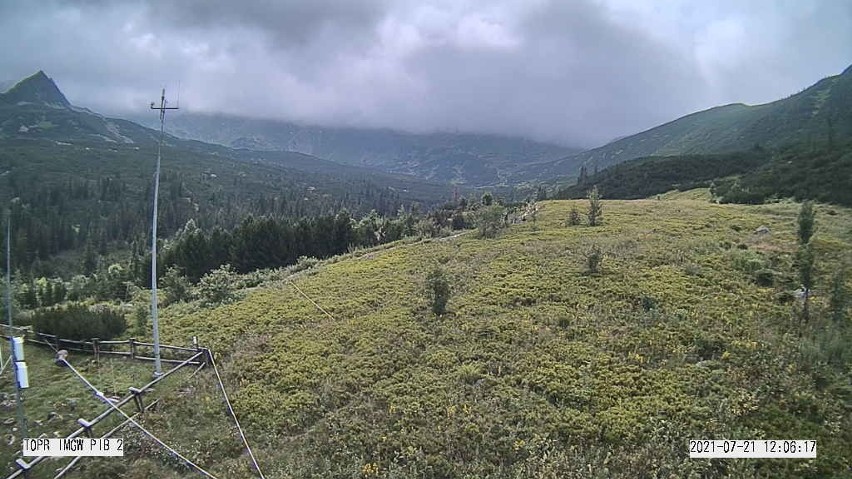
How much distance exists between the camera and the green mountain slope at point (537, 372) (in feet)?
37.6

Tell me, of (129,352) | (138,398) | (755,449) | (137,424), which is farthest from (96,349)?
(755,449)

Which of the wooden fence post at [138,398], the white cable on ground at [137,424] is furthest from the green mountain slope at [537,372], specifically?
the wooden fence post at [138,398]

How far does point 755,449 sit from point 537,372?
579 centimetres

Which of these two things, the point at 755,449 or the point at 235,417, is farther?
the point at 235,417

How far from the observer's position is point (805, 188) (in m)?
45.9

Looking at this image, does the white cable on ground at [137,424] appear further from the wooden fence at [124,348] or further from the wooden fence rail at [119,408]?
the wooden fence at [124,348]

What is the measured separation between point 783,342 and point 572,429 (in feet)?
28.8

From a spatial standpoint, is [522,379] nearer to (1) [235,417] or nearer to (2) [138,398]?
(1) [235,417]

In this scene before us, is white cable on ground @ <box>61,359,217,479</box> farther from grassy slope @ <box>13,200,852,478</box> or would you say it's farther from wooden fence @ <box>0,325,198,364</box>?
wooden fence @ <box>0,325,198,364</box>

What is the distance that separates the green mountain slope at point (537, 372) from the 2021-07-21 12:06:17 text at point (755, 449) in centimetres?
23

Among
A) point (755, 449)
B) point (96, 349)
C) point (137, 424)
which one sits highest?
point (755, 449)

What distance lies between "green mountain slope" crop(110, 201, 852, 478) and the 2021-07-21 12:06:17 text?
23cm

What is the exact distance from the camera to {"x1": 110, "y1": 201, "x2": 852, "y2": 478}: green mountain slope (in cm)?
1147

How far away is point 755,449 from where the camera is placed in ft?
35.7
